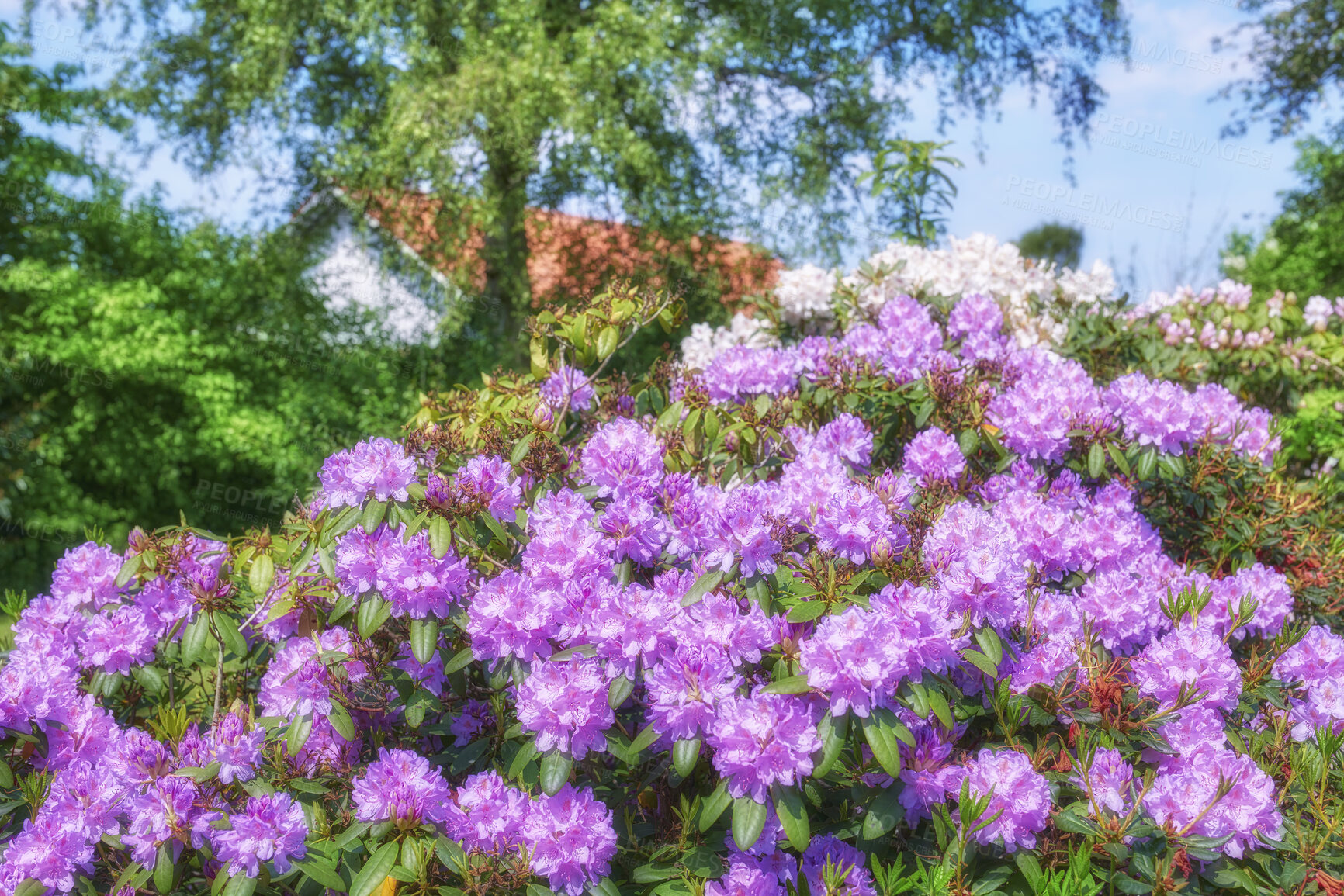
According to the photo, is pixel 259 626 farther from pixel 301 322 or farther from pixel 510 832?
pixel 301 322

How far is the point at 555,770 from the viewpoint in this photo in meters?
1.66

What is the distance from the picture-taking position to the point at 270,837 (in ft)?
5.59

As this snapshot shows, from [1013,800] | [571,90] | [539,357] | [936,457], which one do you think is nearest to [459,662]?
[1013,800]

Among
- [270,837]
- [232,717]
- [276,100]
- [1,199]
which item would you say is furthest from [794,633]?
[1,199]

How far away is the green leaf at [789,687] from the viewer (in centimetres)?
154

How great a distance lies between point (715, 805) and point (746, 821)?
0.06 metres

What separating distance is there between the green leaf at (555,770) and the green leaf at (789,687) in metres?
0.39

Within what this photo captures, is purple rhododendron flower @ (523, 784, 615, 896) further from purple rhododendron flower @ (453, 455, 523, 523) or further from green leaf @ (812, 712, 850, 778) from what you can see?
purple rhododendron flower @ (453, 455, 523, 523)

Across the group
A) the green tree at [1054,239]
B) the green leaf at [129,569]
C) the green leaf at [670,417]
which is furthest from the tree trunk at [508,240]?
the green tree at [1054,239]

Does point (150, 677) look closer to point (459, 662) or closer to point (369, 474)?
point (369, 474)

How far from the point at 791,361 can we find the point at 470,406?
0.99 meters

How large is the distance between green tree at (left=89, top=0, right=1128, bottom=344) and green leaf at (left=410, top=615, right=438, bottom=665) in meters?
5.67

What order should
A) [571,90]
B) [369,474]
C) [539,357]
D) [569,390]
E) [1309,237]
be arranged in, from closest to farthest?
[369,474], [569,390], [539,357], [571,90], [1309,237]

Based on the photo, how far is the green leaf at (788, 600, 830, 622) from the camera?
164 cm
